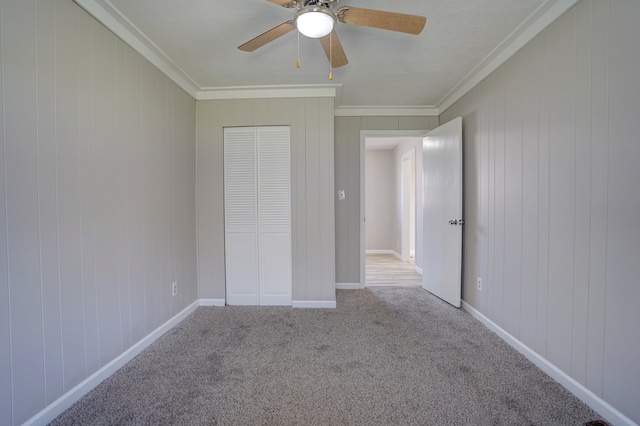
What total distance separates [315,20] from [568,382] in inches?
102

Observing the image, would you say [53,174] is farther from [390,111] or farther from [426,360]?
[390,111]

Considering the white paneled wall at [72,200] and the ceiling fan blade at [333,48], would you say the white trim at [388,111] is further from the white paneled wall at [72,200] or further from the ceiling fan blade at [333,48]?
the white paneled wall at [72,200]

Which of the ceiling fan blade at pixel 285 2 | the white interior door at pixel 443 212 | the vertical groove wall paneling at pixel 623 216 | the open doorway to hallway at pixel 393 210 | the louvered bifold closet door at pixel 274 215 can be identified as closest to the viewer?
the vertical groove wall paneling at pixel 623 216

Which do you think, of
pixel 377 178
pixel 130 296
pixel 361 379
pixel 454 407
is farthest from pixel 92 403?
pixel 377 178

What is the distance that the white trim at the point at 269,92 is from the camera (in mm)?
2883

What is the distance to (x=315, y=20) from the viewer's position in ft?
4.83

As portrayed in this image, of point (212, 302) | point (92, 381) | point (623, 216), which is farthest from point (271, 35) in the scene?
point (212, 302)

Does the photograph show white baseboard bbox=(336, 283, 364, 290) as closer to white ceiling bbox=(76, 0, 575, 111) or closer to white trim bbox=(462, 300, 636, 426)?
white trim bbox=(462, 300, 636, 426)

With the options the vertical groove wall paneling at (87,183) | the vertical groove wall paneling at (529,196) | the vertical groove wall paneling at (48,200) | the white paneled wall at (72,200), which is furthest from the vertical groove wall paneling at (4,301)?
the vertical groove wall paneling at (529,196)

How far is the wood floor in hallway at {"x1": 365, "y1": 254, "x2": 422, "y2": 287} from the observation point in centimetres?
400

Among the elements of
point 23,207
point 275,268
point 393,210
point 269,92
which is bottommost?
point 275,268

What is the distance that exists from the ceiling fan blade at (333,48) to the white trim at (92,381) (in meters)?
2.56

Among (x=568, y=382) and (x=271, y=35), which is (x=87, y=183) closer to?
(x=271, y=35)

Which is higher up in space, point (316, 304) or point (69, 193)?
point (69, 193)
